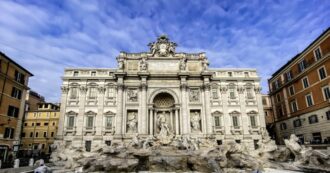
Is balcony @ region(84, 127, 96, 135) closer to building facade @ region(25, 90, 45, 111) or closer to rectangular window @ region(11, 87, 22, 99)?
rectangular window @ region(11, 87, 22, 99)

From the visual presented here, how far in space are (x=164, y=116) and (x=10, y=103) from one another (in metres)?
21.6

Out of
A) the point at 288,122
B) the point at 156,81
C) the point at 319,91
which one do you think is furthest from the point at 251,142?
the point at 156,81

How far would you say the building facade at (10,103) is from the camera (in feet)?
83.2

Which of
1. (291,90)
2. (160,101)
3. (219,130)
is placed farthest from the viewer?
(291,90)

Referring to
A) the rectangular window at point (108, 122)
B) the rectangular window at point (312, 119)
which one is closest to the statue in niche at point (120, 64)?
the rectangular window at point (108, 122)

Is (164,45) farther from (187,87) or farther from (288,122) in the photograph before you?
(288,122)

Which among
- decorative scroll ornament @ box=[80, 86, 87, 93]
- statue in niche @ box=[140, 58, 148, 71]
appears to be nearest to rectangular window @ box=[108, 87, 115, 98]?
decorative scroll ornament @ box=[80, 86, 87, 93]

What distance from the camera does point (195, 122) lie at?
32094 mm

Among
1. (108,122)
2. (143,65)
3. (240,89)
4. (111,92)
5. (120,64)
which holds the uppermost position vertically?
(120,64)

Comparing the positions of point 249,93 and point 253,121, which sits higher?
point 249,93

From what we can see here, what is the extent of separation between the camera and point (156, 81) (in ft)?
110

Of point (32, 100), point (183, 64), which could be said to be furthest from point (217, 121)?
point (32, 100)

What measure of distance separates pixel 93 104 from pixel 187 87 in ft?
50.3

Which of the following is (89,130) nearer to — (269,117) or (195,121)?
(195,121)
